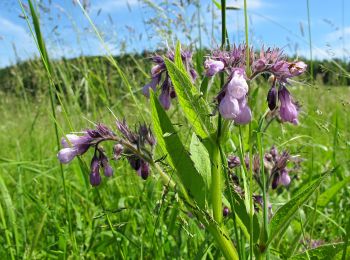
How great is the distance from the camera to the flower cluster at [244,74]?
3.95 feet

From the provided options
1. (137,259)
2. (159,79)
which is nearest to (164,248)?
(137,259)

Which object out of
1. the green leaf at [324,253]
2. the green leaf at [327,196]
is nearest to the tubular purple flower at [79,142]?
the green leaf at [324,253]

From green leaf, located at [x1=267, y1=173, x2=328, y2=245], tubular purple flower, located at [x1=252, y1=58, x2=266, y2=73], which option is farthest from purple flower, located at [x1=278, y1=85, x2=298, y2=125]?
green leaf, located at [x1=267, y1=173, x2=328, y2=245]

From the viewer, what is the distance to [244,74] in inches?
49.6

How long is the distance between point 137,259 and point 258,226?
2.39 feet

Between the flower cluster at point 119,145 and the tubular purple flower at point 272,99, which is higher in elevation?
the tubular purple flower at point 272,99

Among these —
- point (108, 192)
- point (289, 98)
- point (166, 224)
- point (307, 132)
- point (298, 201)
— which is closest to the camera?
point (298, 201)

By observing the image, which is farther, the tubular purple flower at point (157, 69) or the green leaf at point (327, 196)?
the green leaf at point (327, 196)

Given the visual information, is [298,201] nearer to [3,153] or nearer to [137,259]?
[137,259]

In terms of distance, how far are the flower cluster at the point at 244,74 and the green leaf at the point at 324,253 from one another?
432 mm

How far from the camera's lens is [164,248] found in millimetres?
1879

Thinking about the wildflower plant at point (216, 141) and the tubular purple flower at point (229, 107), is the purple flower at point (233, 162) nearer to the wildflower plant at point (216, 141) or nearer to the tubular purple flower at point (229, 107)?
the wildflower plant at point (216, 141)

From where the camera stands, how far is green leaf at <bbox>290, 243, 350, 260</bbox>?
55.5 inches

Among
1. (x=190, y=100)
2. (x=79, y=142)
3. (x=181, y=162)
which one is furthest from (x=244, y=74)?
(x=79, y=142)
